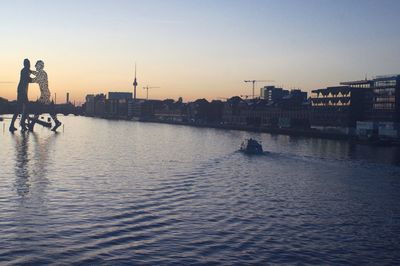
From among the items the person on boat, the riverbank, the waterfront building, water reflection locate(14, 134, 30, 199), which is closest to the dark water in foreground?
water reflection locate(14, 134, 30, 199)

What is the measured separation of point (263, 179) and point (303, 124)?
8902 centimetres

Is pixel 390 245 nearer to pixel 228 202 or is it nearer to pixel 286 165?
pixel 228 202

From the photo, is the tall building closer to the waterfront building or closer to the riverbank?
the waterfront building

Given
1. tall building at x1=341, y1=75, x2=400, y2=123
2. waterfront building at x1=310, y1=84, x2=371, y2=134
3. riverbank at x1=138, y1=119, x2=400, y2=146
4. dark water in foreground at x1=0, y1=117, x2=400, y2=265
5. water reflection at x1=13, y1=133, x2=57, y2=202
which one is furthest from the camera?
waterfront building at x1=310, y1=84, x2=371, y2=134

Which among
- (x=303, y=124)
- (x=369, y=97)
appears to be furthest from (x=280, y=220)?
(x=303, y=124)

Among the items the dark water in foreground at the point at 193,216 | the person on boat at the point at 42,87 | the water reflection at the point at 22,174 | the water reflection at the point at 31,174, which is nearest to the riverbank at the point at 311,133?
the dark water in foreground at the point at 193,216

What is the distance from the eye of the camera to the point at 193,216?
20.9 m

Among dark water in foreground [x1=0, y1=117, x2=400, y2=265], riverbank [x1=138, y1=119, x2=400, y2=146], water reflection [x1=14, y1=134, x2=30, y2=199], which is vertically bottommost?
dark water in foreground [x1=0, y1=117, x2=400, y2=265]

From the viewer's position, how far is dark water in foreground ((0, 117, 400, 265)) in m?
16.0

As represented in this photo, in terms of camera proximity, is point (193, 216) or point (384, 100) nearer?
point (193, 216)

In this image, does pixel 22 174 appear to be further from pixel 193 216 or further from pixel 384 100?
pixel 384 100

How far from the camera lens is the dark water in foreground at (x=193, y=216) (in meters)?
16.0

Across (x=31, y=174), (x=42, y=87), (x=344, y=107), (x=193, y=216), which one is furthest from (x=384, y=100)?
→ (x=193, y=216)

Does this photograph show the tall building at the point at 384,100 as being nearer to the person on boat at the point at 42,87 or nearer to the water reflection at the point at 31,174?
the person on boat at the point at 42,87
